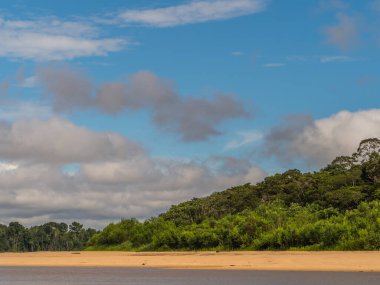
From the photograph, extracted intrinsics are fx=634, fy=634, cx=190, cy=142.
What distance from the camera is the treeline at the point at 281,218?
57781mm

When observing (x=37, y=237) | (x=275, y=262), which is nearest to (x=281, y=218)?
(x=275, y=262)

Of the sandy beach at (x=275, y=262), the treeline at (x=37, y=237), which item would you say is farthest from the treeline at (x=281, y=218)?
the treeline at (x=37, y=237)

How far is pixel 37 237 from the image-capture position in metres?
182

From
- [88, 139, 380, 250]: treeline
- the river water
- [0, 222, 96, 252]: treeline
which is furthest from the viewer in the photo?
[0, 222, 96, 252]: treeline

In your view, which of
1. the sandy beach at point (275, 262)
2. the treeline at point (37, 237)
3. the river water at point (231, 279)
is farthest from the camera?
the treeline at point (37, 237)

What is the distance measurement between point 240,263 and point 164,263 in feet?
24.8

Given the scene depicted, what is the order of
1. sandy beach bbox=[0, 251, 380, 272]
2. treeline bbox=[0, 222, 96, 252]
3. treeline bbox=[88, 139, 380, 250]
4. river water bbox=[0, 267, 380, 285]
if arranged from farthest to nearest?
treeline bbox=[0, 222, 96, 252] < treeline bbox=[88, 139, 380, 250] < sandy beach bbox=[0, 251, 380, 272] < river water bbox=[0, 267, 380, 285]

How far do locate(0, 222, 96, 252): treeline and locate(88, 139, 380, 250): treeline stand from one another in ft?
260

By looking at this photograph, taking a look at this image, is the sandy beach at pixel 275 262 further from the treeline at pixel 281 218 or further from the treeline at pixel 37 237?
the treeline at pixel 37 237

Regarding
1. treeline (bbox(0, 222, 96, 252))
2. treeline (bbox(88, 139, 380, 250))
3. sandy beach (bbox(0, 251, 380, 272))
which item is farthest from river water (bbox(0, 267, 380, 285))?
treeline (bbox(0, 222, 96, 252))

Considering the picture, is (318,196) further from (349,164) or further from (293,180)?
(349,164)

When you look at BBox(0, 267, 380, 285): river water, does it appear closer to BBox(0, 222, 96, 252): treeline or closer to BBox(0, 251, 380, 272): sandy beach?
BBox(0, 251, 380, 272): sandy beach

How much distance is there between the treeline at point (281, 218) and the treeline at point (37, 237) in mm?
79279

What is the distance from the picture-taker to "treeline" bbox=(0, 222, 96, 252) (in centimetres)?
17925
